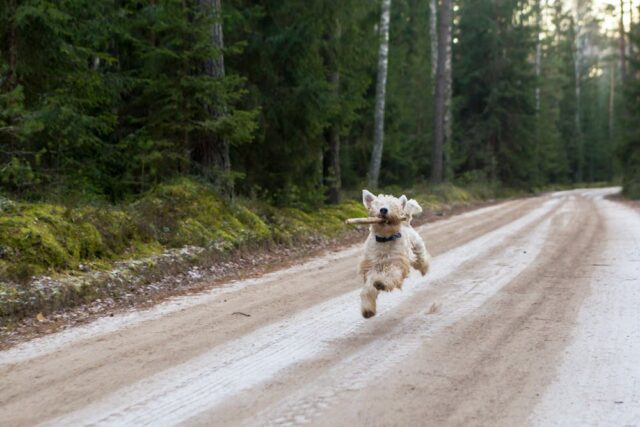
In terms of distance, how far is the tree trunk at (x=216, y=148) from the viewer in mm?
12664

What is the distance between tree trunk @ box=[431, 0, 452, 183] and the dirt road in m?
20.8

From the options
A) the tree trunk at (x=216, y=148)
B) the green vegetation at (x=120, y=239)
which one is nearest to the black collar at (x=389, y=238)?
the green vegetation at (x=120, y=239)

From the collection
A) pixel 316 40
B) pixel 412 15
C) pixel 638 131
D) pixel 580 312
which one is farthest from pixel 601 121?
pixel 580 312

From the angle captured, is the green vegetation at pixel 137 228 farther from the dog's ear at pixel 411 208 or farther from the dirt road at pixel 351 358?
the dog's ear at pixel 411 208

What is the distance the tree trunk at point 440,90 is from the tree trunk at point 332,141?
39.4ft

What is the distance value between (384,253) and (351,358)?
1.52m

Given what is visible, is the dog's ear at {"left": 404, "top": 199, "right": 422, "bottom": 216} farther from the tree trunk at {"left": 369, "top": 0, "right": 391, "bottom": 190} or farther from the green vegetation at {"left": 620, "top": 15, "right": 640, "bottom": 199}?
the green vegetation at {"left": 620, "top": 15, "right": 640, "bottom": 199}

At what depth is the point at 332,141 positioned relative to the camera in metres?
18.8

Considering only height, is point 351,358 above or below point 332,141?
below

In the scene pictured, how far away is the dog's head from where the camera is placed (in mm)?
6891

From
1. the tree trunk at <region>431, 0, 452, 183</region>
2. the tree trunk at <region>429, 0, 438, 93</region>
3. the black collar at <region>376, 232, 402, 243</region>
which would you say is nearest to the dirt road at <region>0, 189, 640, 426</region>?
the black collar at <region>376, 232, 402, 243</region>

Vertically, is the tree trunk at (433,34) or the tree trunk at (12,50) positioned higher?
the tree trunk at (433,34)

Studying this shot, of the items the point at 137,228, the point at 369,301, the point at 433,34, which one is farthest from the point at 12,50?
the point at 433,34

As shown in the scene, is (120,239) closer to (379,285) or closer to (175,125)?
(175,125)
